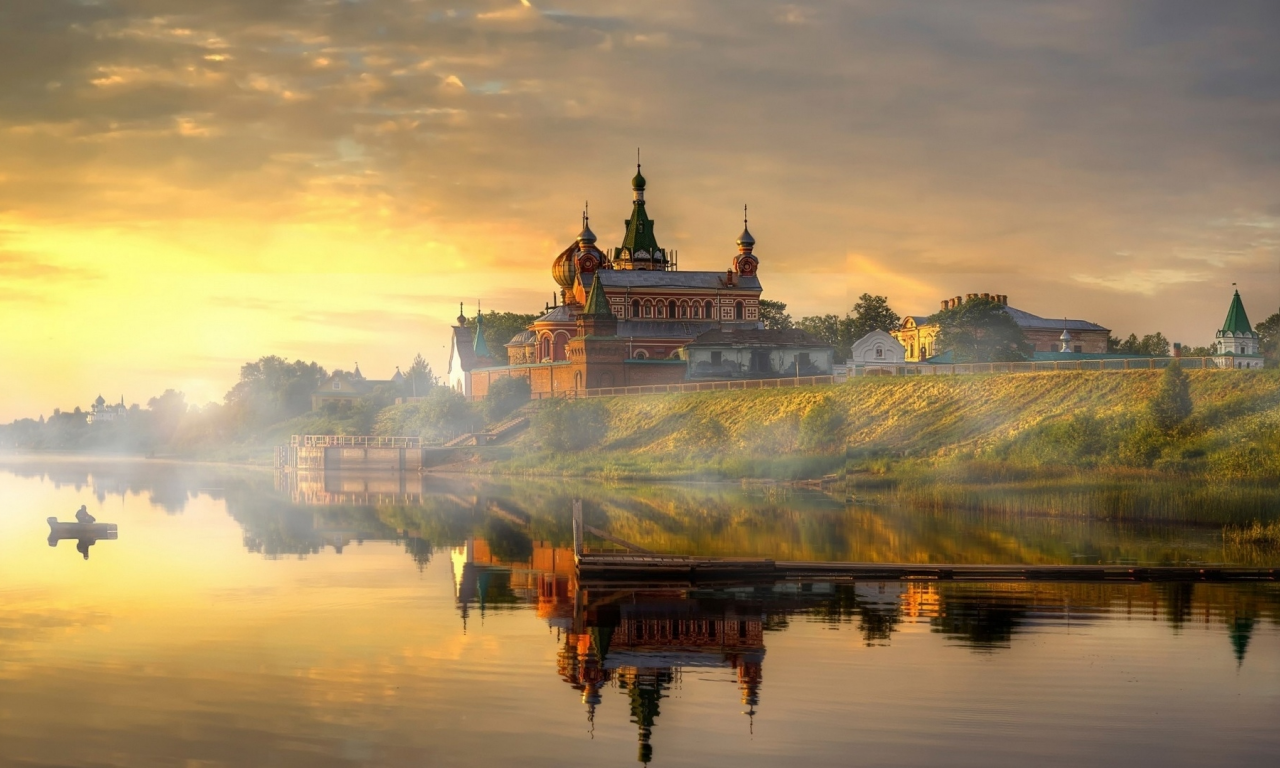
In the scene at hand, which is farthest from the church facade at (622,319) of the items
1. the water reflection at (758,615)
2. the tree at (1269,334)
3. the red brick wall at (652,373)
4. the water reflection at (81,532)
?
the water reflection at (758,615)

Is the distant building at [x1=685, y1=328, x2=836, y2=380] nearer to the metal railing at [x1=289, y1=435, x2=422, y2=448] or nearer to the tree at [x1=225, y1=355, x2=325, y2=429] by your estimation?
the metal railing at [x1=289, y1=435, x2=422, y2=448]

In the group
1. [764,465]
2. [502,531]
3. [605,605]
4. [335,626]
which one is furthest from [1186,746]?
[764,465]

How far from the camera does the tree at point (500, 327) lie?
15525 centimetres

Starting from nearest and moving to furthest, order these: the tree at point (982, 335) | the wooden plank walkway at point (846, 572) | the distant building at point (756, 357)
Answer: the wooden plank walkway at point (846, 572) → the distant building at point (756, 357) → the tree at point (982, 335)

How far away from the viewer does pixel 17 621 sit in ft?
107

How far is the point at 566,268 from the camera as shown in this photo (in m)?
140

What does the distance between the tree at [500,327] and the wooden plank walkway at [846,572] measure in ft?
376

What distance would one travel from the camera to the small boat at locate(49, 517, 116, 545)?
167ft

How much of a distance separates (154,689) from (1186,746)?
1608 centimetres

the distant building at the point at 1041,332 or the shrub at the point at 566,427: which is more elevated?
the distant building at the point at 1041,332

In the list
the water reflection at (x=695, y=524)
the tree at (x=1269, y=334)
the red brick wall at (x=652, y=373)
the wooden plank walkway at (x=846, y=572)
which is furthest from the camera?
the tree at (x=1269, y=334)

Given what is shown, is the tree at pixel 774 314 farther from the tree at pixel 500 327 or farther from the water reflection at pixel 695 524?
the water reflection at pixel 695 524

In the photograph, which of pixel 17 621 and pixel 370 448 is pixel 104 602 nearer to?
pixel 17 621

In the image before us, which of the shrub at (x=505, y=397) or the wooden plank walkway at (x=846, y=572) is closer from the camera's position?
the wooden plank walkway at (x=846, y=572)
